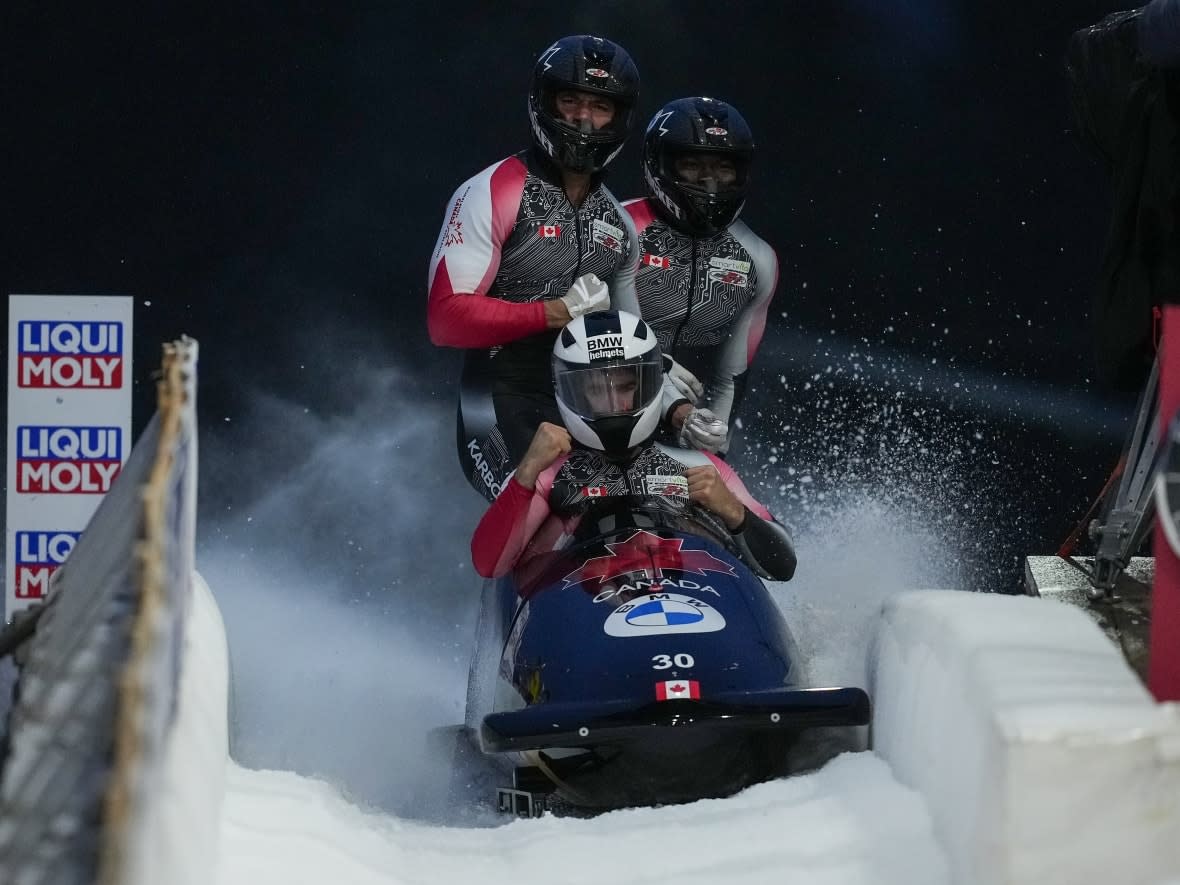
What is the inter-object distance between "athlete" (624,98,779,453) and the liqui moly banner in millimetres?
1529

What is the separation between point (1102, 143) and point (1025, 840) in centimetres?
197

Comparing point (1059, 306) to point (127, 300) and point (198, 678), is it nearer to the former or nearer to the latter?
point (127, 300)

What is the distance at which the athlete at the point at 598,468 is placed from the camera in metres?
3.46

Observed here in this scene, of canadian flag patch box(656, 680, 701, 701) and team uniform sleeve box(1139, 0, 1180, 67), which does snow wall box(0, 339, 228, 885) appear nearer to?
canadian flag patch box(656, 680, 701, 701)

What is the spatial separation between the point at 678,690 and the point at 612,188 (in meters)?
2.79

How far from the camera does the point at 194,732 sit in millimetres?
1770

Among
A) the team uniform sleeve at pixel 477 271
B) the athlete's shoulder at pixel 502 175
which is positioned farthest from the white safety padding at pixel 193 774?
the athlete's shoulder at pixel 502 175

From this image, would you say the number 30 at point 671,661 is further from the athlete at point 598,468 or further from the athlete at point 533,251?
the athlete at point 533,251

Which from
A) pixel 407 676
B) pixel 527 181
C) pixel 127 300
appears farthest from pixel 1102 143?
pixel 407 676

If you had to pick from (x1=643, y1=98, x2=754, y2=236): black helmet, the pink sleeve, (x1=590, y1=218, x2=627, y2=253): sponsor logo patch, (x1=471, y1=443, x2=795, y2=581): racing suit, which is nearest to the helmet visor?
(x1=471, y1=443, x2=795, y2=581): racing suit

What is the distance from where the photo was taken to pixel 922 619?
2.35m

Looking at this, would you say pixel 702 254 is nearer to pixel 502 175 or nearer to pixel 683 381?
pixel 683 381

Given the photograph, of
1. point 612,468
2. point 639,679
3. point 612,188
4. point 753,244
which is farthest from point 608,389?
point 612,188

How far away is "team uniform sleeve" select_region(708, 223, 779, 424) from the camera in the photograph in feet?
15.6
